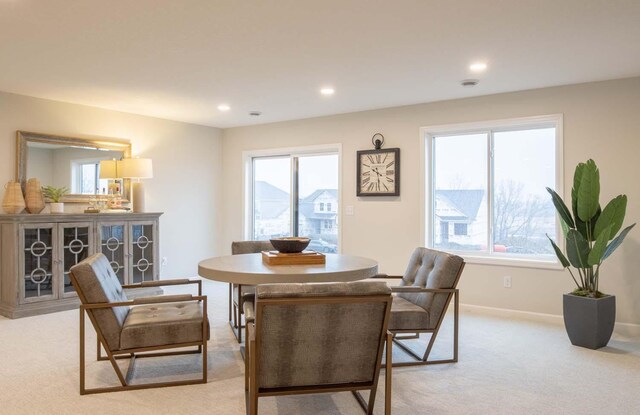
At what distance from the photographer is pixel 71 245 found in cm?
479

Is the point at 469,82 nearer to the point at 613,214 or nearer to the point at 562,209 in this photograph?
the point at 562,209

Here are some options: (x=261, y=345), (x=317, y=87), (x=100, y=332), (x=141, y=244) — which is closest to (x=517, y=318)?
(x=317, y=87)

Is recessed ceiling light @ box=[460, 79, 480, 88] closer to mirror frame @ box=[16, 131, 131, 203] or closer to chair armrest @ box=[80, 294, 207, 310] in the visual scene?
chair armrest @ box=[80, 294, 207, 310]

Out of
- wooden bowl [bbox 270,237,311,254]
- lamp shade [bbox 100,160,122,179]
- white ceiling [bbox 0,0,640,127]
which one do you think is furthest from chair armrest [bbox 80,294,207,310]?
lamp shade [bbox 100,160,122,179]

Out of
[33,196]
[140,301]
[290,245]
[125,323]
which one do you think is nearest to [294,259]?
[290,245]

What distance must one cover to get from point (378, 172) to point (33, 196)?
3752 millimetres

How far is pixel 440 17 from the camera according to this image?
281 cm

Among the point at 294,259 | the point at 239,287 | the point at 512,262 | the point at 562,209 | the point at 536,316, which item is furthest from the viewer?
the point at 512,262

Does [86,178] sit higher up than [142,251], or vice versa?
[86,178]

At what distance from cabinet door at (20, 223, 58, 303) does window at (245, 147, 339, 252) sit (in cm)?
270

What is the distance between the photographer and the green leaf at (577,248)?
362 cm

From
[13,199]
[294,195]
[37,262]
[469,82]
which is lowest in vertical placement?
[37,262]

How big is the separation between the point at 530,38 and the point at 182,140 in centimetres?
468

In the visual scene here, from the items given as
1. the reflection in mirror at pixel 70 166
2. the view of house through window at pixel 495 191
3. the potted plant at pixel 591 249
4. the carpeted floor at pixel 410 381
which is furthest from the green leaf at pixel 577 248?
the reflection in mirror at pixel 70 166
